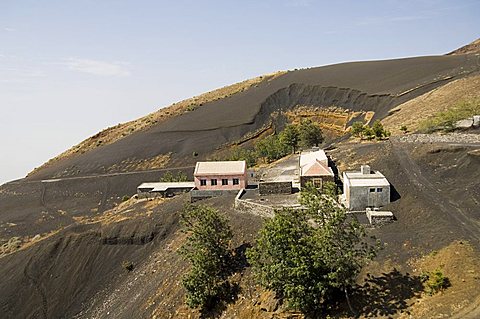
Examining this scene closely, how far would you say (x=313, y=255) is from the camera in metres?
19.7

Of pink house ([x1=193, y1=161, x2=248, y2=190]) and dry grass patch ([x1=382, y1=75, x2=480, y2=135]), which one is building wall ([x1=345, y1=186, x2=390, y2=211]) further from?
dry grass patch ([x1=382, y1=75, x2=480, y2=135])

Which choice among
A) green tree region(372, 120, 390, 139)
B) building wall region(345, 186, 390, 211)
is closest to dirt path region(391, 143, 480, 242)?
building wall region(345, 186, 390, 211)

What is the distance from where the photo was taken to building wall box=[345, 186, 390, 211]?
29.3m

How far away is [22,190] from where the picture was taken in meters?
67.3

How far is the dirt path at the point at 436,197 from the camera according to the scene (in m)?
24.1

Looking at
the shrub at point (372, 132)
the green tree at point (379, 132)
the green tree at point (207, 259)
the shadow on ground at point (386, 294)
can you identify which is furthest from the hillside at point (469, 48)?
the shadow on ground at point (386, 294)

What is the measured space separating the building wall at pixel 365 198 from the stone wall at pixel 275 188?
7.20m

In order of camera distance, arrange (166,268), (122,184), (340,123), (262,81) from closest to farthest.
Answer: (166,268)
(122,184)
(340,123)
(262,81)

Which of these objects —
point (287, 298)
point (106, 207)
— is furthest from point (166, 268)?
point (106, 207)

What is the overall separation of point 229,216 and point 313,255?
49.1 feet

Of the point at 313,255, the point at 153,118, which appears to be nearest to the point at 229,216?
the point at 313,255

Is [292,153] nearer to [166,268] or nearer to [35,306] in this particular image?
[166,268]

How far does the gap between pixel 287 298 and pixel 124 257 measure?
1938 centimetres

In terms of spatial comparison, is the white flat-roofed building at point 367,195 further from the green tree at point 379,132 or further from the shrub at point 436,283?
the green tree at point 379,132
